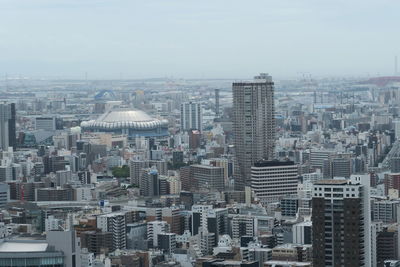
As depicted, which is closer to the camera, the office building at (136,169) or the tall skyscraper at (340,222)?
the tall skyscraper at (340,222)

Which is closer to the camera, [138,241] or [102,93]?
[138,241]

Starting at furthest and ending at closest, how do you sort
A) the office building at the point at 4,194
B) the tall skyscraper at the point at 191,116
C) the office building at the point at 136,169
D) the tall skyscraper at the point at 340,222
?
the tall skyscraper at the point at 191,116, the office building at the point at 136,169, the office building at the point at 4,194, the tall skyscraper at the point at 340,222

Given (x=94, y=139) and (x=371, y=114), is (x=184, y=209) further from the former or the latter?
(x=371, y=114)

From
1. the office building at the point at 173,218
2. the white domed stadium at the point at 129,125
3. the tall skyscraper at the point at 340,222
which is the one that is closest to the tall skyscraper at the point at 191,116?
the white domed stadium at the point at 129,125

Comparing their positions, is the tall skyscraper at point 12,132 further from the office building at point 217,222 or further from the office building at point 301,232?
the office building at point 301,232

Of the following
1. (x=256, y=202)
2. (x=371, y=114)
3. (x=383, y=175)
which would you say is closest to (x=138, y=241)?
(x=256, y=202)

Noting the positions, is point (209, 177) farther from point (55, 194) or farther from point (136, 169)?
point (55, 194)
